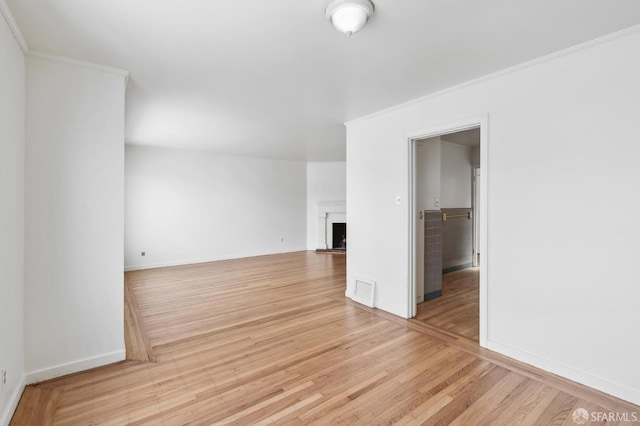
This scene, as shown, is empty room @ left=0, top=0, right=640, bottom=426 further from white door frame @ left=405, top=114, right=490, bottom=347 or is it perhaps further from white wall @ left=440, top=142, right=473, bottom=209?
white wall @ left=440, top=142, right=473, bottom=209

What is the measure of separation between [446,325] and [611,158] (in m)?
2.09

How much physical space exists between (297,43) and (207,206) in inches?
217

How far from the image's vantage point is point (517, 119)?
253cm

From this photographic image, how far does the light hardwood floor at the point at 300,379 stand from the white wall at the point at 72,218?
0.26 meters

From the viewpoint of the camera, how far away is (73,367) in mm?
2424

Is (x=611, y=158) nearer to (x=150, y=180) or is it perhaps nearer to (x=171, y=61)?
(x=171, y=61)

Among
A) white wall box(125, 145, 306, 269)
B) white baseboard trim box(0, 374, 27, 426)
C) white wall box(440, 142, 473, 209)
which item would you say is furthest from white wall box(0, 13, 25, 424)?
white wall box(440, 142, 473, 209)

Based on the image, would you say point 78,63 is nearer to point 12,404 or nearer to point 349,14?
point 349,14

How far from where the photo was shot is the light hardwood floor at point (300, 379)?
76.0 inches

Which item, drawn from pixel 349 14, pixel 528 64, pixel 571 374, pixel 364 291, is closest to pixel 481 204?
pixel 528 64

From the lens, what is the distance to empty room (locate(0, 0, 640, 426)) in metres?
1.91

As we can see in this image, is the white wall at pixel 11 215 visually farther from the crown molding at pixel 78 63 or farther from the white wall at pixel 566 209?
the white wall at pixel 566 209

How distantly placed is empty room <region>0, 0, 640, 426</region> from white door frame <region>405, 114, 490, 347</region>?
0.02 meters

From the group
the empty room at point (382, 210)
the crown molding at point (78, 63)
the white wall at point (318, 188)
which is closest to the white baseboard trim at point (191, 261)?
the white wall at point (318, 188)
